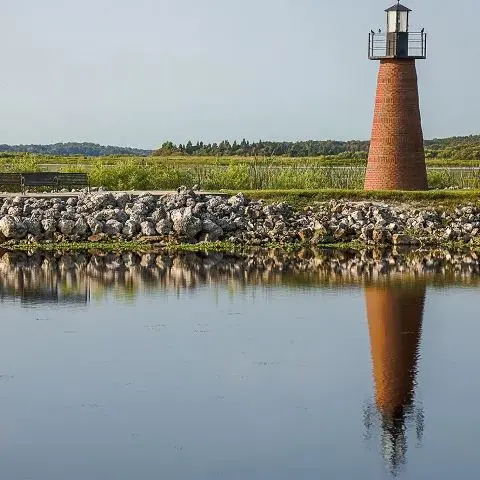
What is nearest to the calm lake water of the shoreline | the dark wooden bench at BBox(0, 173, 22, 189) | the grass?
the shoreline

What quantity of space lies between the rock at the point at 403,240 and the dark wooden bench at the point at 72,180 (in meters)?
11.3

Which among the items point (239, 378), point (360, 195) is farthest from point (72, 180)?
point (239, 378)

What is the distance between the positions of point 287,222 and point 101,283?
412 inches

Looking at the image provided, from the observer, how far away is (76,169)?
4862cm

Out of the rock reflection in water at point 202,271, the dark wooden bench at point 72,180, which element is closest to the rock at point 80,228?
the rock reflection in water at point 202,271

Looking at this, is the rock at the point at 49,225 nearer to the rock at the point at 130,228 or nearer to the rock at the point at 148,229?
the rock at the point at 130,228

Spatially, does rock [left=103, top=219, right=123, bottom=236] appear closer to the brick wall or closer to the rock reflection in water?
the rock reflection in water

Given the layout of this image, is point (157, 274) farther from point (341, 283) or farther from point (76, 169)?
point (76, 169)

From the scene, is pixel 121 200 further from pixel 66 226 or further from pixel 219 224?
pixel 219 224

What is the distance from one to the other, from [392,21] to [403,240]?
7.80 meters

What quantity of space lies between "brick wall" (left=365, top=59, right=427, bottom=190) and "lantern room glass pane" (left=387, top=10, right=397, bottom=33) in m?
1.07

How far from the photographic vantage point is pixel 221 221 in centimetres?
3659

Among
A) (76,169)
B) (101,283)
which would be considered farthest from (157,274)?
(76,169)

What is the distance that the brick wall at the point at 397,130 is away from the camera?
3891cm
